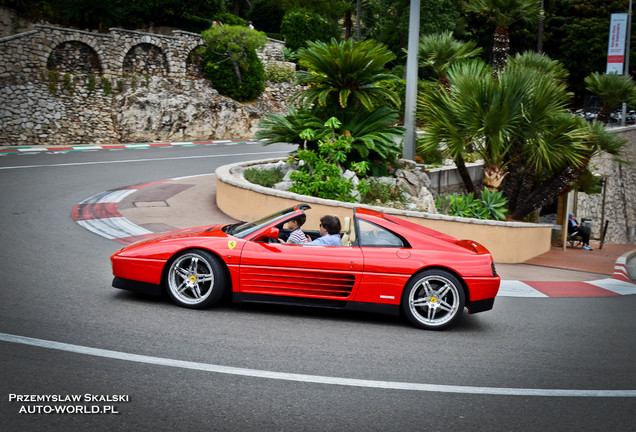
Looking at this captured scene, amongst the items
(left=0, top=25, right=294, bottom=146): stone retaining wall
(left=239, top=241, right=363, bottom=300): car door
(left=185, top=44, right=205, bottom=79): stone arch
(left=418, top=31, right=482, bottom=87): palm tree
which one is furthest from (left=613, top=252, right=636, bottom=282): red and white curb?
(left=185, top=44, right=205, bottom=79): stone arch

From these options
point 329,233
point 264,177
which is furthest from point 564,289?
point 264,177

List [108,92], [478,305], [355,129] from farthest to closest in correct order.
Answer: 1. [108,92]
2. [355,129]
3. [478,305]

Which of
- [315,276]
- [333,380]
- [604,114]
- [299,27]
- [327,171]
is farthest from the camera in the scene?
[299,27]

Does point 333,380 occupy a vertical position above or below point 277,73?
below

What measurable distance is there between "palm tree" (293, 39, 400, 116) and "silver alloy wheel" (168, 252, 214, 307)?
279 inches

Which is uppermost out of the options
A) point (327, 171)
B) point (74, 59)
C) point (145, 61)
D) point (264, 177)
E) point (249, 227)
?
point (145, 61)

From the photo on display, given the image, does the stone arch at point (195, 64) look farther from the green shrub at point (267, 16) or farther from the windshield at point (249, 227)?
the windshield at point (249, 227)

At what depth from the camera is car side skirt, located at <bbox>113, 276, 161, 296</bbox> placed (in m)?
6.74

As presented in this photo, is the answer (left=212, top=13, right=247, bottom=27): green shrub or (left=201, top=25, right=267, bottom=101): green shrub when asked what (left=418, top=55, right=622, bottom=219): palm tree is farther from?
(left=212, top=13, right=247, bottom=27): green shrub

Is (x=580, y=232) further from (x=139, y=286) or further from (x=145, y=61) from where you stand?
(x=145, y=61)

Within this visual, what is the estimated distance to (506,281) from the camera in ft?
33.6

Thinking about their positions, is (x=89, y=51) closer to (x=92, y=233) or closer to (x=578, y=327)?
(x=92, y=233)

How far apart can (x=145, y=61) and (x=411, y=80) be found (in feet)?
62.4

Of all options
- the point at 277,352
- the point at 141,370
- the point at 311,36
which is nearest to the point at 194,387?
the point at 141,370
